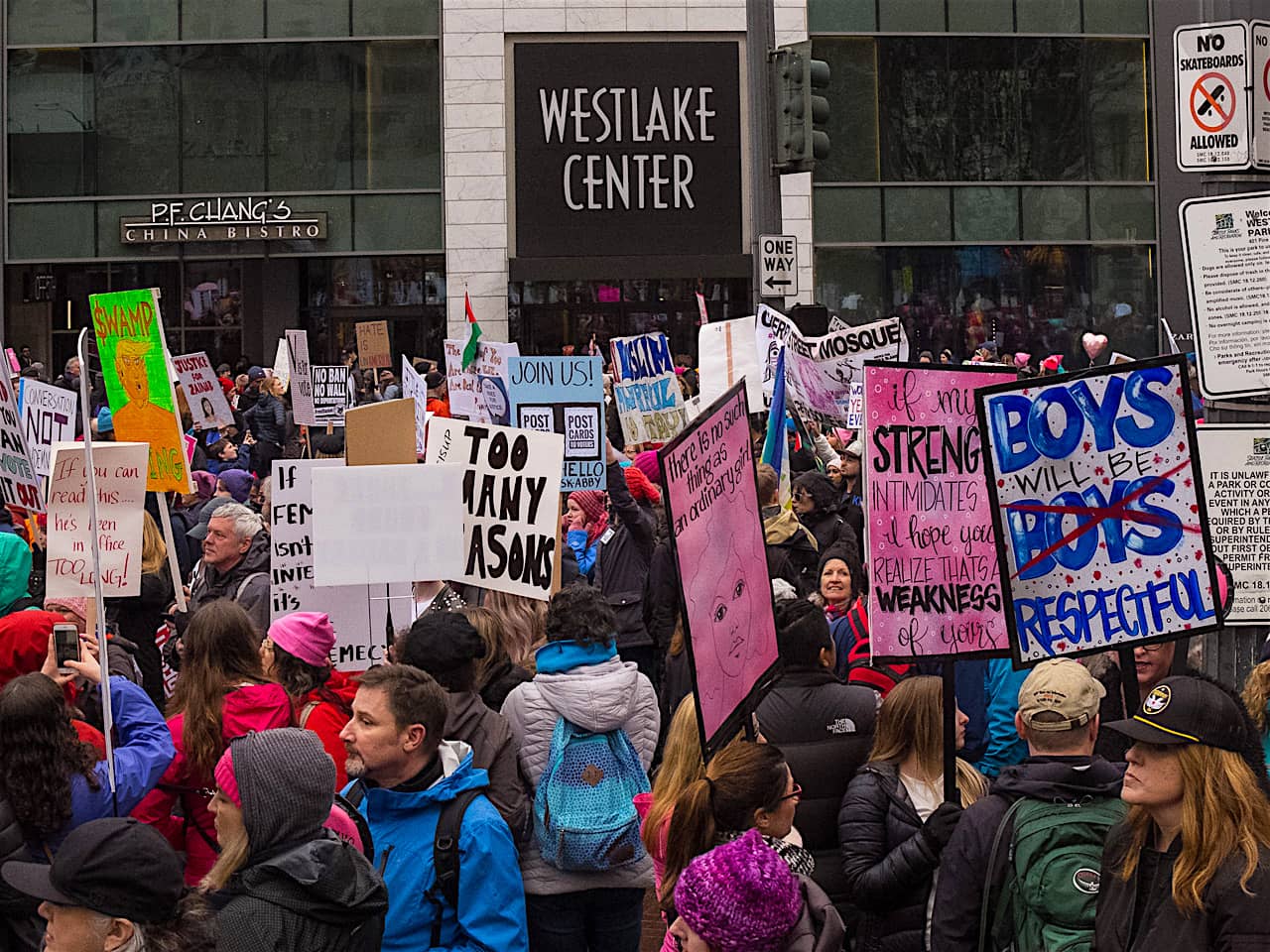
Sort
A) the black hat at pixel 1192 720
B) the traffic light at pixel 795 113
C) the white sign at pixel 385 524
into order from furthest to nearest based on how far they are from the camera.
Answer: the traffic light at pixel 795 113
the white sign at pixel 385 524
the black hat at pixel 1192 720

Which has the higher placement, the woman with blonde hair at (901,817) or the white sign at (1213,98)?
the white sign at (1213,98)

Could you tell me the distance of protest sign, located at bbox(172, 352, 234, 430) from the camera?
57.4 ft

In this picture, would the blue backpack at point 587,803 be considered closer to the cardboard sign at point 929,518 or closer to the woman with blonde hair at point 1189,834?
the cardboard sign at point 929,518

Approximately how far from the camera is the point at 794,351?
1370 centimetres

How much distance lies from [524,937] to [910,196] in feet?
101

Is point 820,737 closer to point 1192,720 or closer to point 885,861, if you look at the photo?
point 885,861

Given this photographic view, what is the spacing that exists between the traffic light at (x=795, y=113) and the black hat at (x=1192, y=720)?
9.71m

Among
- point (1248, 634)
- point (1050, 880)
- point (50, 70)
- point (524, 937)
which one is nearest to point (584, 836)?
point (524, 937)

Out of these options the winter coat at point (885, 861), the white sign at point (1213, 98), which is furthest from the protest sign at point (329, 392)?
the winter coat at point (885, 861)

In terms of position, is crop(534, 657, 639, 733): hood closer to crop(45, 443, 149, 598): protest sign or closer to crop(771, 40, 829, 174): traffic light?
crop(45, 443, 149, 598): protest sign

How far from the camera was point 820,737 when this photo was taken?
591cm

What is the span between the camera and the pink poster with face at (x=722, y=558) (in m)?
4.83

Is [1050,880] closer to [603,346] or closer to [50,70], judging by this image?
[603,346]

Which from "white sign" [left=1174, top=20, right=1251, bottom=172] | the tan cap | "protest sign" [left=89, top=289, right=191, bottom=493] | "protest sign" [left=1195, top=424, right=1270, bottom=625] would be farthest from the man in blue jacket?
"protest sign" [left=89, top=289, right=191, bottom=493]
